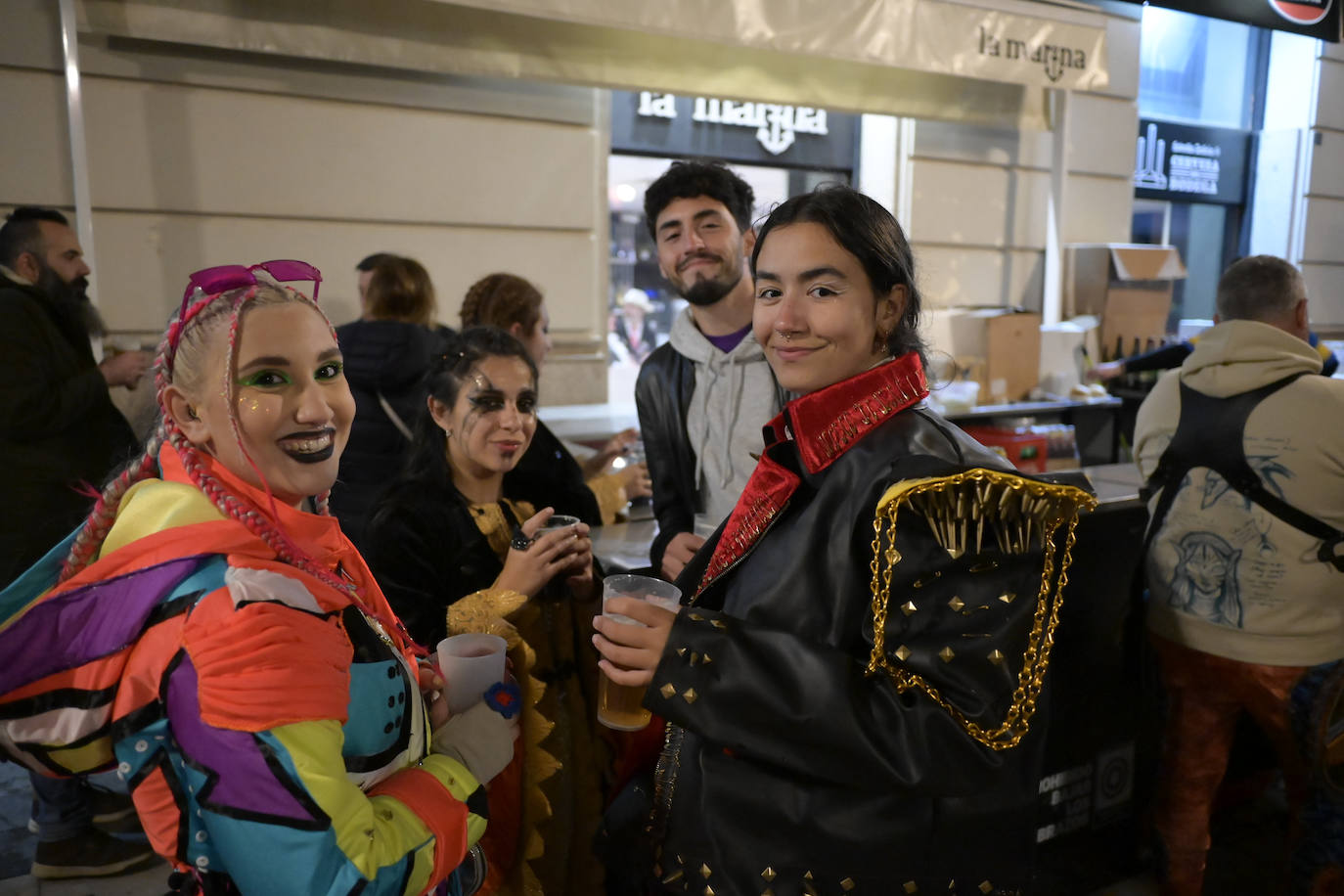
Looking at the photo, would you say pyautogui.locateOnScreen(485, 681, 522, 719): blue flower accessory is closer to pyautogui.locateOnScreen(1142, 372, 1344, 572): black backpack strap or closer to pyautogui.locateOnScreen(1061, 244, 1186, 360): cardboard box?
pyautogui.locateOnScreen(1142, 372, 1344, 572): black backpack strap

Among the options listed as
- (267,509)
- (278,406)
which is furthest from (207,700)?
(278,406)

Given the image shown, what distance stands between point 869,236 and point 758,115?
513 cm

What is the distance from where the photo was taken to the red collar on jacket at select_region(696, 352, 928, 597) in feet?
4.20

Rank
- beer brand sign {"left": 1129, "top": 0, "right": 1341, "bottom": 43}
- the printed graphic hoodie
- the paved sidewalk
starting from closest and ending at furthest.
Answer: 1. the printed graphic hoodie
2. the paved sidewalk
3. beer brand sign {"left": 1129, "top": 0, "right": 1341, "bottom": 43}

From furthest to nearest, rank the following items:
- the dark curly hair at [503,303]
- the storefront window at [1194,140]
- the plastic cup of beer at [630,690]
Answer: the storefront window at [1194,140] → the dark curly hair at [503,303] → the plastic cup of beer at [630,690]

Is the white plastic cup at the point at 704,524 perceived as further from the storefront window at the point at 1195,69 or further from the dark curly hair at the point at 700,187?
the storefront window at the point at 1195,69

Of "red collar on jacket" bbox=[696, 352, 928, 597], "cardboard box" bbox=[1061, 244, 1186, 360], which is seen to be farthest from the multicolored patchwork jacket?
"cardboard box" bbox=[1061, 244, 1186, 360]

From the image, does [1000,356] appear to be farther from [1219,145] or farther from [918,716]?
[918,716]

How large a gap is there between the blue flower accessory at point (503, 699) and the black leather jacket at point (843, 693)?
0.93 ft

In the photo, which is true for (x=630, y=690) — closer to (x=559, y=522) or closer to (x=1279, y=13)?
(x=559, y=522)

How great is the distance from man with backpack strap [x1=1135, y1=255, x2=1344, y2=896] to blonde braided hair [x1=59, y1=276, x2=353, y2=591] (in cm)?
252

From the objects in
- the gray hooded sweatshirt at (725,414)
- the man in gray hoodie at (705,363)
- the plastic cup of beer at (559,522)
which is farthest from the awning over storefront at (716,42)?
the plastic cup of beer at (559,522)

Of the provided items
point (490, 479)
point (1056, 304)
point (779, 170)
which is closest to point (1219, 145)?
point (1056, 304)

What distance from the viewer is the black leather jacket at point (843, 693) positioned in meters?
1.12
